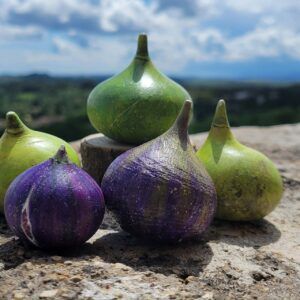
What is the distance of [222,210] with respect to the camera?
15.5 ft

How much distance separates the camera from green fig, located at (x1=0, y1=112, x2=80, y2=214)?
14.4 feet

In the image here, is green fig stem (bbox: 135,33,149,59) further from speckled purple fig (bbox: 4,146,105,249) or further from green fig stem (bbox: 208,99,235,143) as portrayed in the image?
speckled purple fig (bbox: 4,146,105,249)

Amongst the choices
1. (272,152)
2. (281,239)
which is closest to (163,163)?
(281,239)

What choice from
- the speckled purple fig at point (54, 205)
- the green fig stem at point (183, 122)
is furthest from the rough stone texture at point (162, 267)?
the green fig stem at point (183, 122)

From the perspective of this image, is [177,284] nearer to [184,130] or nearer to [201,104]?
[184,130]

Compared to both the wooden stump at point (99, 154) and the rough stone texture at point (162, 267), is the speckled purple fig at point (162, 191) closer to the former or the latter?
the rough stone texture at point (162, 267)

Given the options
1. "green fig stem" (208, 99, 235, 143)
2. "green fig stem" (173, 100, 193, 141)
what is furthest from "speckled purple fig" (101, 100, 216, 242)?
"green fig stem" (208, 99, 235, 143)

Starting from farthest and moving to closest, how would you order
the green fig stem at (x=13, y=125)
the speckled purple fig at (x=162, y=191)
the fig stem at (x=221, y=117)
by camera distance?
1. the fig stem at (x=221, y=117)
2. the green fig stem at (x=13, y=125)
3. the speckled purple fig at (x=162, y=191)

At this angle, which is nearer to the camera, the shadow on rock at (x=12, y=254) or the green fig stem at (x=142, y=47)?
the shadow on rock at (x=12, y=254)

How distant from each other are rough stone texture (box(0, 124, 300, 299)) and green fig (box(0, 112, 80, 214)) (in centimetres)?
43

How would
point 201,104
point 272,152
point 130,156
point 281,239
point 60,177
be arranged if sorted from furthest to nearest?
point 201,104 → point 272,152 → point 281,239 → point 130,156 → point 60,177

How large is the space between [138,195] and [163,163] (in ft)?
0.90

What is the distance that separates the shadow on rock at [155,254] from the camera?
3596mm

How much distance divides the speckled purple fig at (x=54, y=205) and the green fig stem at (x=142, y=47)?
1850 millimetres
